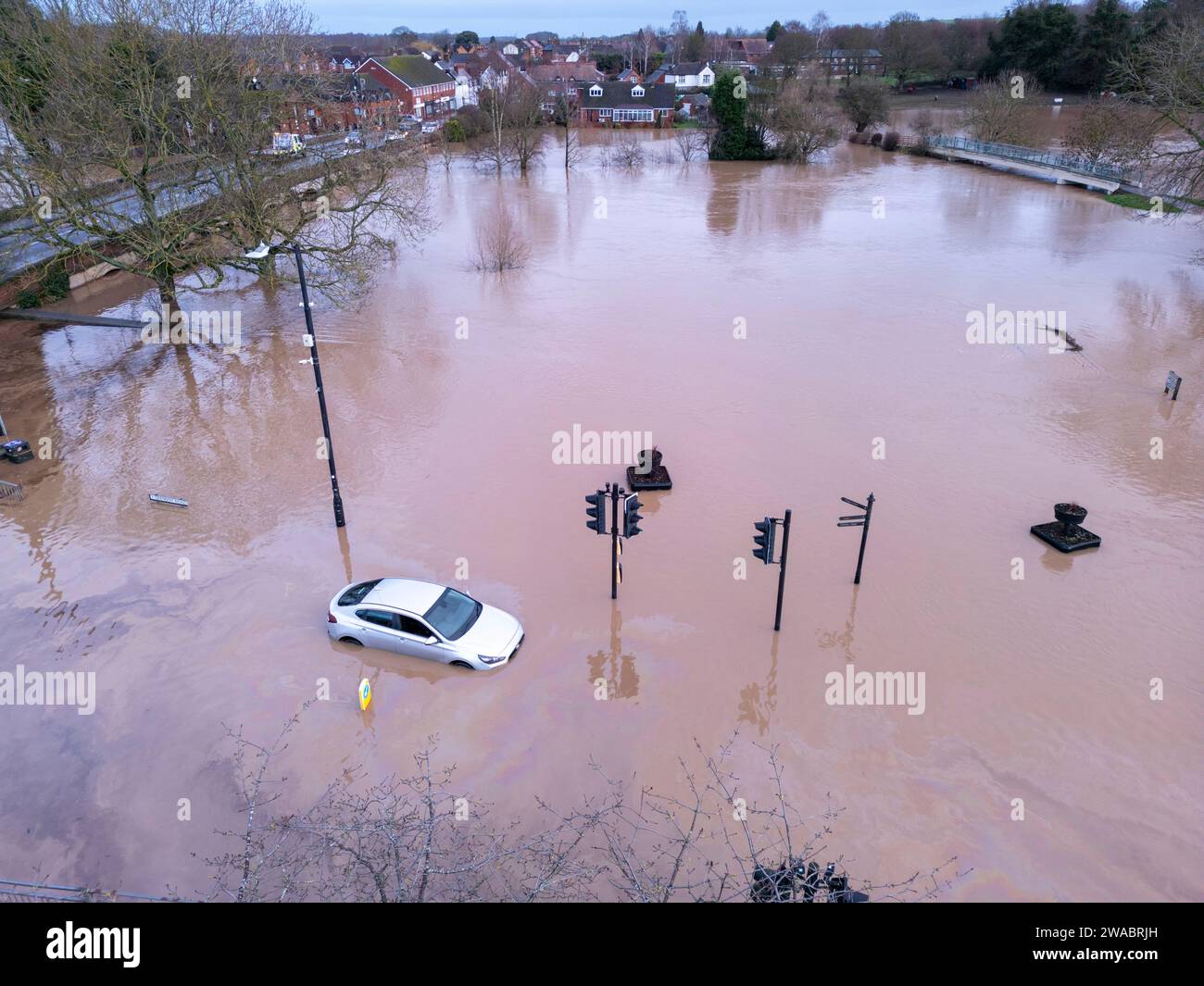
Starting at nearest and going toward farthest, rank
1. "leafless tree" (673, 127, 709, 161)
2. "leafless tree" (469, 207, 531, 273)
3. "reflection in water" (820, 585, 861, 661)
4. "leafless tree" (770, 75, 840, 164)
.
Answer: "reflection in water" (820, 585, 861, 661) → "leafless tree" (469, 207, 531, 273) → "leafless tree" (770, 75, 840, 164) → "leafless tree" (673, 127, 709, 161)

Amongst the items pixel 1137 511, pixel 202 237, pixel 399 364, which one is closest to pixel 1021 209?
pixel 1137 511

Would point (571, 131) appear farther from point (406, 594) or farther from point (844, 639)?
point (844, 639)

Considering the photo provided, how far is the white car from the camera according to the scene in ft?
35.9

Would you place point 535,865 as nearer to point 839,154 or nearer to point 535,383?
point 535,383

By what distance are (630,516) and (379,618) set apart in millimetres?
3888

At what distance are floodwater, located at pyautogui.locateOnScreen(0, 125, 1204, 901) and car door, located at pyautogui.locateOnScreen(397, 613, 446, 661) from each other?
0.85 ft

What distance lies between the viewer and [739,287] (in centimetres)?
2773

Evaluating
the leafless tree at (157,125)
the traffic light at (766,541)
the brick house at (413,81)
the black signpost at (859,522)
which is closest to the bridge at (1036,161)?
the leafless tree at (157,125)

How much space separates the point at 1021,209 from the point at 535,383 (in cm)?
3279

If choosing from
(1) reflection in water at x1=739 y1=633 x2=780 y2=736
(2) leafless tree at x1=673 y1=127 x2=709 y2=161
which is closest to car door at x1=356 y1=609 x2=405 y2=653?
(1) reflection in water at x1=739 y1=633 x2=780 y2=736

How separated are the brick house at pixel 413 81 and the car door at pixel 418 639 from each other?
75290 mm

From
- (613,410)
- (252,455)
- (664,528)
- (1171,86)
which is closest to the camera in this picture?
(664,528)

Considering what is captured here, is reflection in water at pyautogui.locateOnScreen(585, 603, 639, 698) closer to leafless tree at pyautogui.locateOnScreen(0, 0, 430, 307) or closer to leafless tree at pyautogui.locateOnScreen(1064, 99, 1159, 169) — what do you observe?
leafless tree at pyautogui.locateOnScreen(0, 0, 430, 307)

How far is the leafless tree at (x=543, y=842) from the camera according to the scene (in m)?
7.72
